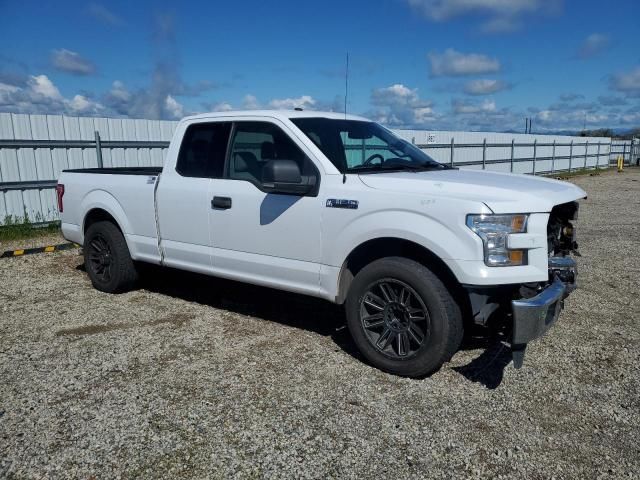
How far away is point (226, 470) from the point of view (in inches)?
115

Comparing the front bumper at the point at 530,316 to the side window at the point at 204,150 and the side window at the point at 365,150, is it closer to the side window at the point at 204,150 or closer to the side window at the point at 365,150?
the side window at the point at 365,150

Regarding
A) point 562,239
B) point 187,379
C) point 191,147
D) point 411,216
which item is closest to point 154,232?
point 191,147

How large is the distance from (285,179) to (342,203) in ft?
1.52

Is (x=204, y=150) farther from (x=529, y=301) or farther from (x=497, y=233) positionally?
(x=529, y=301)

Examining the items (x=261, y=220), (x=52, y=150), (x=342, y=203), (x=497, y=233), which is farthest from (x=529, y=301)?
(x=52, y=150)

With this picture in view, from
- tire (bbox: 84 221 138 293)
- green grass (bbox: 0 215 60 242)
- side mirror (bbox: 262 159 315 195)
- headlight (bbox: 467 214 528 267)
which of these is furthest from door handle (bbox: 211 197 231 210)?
green grass (bbox: 0 215 60 242)

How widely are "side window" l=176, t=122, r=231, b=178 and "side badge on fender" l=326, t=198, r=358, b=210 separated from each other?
1290 mm

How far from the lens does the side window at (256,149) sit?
15.1 ft

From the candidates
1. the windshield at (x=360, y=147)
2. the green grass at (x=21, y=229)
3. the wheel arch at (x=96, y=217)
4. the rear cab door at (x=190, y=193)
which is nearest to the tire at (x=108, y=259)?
A: the wheel arch at (x=96, y=217)

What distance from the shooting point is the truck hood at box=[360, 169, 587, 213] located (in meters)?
3.57

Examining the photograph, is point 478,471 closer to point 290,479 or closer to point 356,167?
point 290,479

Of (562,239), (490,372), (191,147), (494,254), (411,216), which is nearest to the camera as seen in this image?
(494,254)

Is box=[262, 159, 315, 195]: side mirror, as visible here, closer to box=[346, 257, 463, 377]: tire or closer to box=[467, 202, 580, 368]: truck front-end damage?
box=[346, 257, 463, 377]: tire

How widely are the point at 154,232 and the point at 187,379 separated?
2.00 meters
